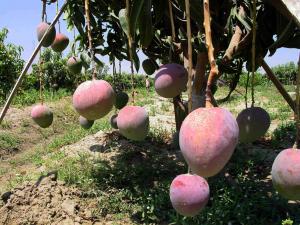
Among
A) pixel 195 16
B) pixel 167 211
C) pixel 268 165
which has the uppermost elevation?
pixel 195 16

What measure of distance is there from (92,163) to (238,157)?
120cm

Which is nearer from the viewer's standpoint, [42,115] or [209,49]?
[209,49]

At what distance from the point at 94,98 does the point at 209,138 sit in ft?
0.94

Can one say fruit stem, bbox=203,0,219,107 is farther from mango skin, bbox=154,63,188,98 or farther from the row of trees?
the row of trees

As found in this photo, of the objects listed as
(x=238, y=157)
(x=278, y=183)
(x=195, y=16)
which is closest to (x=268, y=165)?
(x=238, y=157)

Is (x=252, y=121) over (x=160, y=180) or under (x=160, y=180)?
over

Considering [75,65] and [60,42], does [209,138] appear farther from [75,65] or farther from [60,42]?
[75,65]

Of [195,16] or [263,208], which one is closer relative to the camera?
[195,16]

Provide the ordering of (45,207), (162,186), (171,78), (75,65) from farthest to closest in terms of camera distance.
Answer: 1. (162,186)
2. (45,207)
3. (75,65)
4. (171,78)

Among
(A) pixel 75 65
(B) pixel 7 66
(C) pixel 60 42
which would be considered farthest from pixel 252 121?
(B) pixel 7 66

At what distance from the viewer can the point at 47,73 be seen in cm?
1157

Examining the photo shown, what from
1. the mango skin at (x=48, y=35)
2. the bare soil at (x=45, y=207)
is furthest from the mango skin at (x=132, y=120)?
the bare soil at (x=45, y=207)

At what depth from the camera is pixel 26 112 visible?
7.12m

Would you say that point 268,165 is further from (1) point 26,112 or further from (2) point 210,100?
(1) point 26,112
